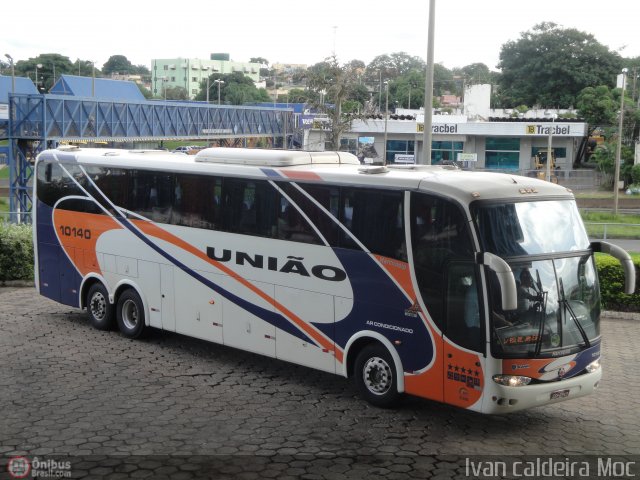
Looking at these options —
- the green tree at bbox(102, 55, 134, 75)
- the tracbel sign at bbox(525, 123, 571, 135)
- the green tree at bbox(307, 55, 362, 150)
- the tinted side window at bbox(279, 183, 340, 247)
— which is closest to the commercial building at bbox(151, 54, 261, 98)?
the green tree at bbox(102, 55, 134, 75)

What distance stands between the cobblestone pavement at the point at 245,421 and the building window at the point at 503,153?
1769 inches

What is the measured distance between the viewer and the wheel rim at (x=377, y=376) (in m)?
10.7

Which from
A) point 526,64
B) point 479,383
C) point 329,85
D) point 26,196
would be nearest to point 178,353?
point 479,383

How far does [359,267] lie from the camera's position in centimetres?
1094

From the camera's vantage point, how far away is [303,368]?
1299cm

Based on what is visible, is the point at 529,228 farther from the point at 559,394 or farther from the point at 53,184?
the point at 53,184

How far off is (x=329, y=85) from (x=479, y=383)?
19.5m

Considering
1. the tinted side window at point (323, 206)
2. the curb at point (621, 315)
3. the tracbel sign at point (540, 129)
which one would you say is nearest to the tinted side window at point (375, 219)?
the tinted side window at point (323, 206)

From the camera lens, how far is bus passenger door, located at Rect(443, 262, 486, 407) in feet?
31.3

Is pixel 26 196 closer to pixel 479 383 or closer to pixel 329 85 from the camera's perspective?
pixel 329 85

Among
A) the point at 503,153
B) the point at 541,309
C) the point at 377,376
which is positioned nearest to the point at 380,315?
the point at 377,376

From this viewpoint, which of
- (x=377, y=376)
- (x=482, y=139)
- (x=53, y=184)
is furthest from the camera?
(x=482, y=139)

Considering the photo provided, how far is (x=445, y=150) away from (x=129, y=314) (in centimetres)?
4513

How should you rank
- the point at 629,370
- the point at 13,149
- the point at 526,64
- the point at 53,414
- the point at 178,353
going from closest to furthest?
the point at 53,414, the point at 629,370, the point at 178,353, the point at 13,149, the point at 526,64
